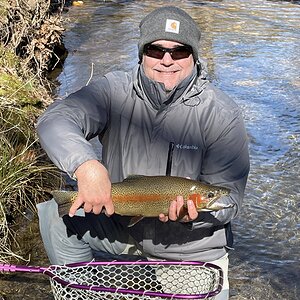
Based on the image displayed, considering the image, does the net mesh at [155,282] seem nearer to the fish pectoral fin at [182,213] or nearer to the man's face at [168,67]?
the fish pectoral fin at [182,213]

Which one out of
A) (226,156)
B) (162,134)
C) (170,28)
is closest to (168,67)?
(170,28)

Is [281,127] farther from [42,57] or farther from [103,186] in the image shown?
[103,186]

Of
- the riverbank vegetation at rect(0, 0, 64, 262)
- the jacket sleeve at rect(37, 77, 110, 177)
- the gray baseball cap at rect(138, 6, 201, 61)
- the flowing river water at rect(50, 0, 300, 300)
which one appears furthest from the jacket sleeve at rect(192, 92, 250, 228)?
the riverbank vegetation at rect(0, 0, 64, 262)

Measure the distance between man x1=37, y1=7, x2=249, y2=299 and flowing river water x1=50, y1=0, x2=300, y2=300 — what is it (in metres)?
0.97

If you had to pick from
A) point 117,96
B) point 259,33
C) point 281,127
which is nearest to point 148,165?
point 117,96

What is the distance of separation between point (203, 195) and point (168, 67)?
0.74 metres

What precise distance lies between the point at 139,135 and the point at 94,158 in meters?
0.66

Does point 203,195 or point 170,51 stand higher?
point 170,51

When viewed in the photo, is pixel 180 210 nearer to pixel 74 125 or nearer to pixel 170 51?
pixel 74 125

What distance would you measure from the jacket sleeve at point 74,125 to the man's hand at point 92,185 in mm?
53

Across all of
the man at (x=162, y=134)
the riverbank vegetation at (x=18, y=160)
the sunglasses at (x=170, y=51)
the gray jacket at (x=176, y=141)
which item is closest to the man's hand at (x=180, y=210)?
the man at (x=162, y=134)

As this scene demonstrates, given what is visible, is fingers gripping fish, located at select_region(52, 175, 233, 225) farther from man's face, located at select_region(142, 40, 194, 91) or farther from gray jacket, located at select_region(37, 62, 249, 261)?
man's face, located at select_region(142, 40, 194, 91)

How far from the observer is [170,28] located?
119 inches

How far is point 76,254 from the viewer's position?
3.41 m
